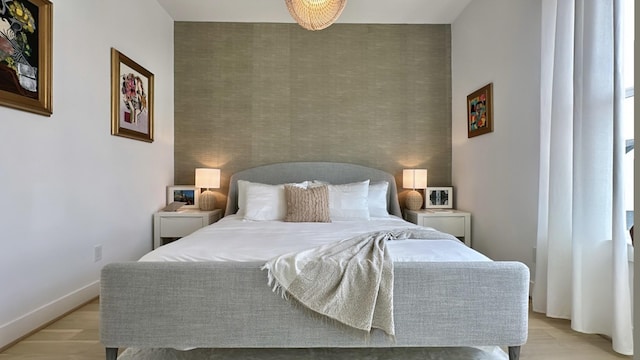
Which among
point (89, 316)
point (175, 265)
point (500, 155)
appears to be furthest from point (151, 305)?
point (500, 155)

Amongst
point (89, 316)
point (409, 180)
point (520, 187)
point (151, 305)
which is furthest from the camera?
point (409, 180)

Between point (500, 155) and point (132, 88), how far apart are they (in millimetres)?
3311

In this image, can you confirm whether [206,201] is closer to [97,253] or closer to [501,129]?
[97,253]

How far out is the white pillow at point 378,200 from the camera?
3.60 m

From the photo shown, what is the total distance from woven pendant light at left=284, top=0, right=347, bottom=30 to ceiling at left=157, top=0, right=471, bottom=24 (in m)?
1.21

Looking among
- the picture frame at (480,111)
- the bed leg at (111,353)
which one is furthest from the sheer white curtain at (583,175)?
the bed leg at (111,353)

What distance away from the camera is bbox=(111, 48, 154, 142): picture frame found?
2986mm

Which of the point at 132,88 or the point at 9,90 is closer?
the point at 9,90

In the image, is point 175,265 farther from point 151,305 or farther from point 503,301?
point 503,301

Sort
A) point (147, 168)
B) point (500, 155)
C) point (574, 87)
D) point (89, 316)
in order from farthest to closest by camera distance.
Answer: point (147, 168), point (500, 155), point (89, 316), point (574, 87)

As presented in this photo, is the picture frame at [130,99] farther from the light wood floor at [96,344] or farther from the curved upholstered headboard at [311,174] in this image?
the light wood floor at [96,344]

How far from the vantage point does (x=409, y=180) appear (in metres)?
3.91

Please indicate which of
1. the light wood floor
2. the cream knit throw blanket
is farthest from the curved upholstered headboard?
the cream knit throw blanket

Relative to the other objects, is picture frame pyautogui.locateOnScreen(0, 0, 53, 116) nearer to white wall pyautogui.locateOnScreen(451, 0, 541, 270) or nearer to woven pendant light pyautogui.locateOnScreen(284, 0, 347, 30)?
woven pendant light pyautogui.locateOnScreen(284, 0, 347, 30)
